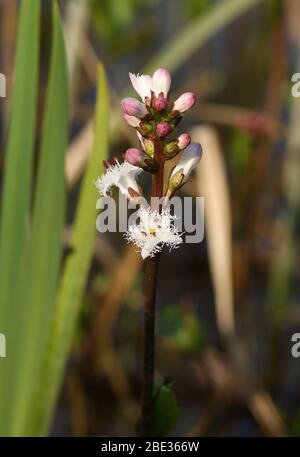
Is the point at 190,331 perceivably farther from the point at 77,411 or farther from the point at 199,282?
the point at 199,282

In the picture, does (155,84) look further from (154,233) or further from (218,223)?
(218,223)

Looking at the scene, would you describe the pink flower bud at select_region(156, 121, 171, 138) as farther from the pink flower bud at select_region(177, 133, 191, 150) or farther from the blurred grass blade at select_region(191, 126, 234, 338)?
the blurred grass blade at select_region(191, 126, 234, 338)

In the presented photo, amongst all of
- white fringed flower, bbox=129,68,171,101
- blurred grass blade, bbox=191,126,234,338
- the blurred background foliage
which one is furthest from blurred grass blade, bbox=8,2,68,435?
blurred grass blade, bbox=191,126,234,338

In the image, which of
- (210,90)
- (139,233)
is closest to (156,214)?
(139,233)

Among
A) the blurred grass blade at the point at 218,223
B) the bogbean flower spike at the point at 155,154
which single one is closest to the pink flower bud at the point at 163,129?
the bogbean flower spike at the point at 155,154

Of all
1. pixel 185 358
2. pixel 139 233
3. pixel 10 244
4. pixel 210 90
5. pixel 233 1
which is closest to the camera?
pixel 139 233

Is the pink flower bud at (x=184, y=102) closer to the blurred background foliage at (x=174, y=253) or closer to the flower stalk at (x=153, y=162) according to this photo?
the flower stalk at (x=153, y=162)
